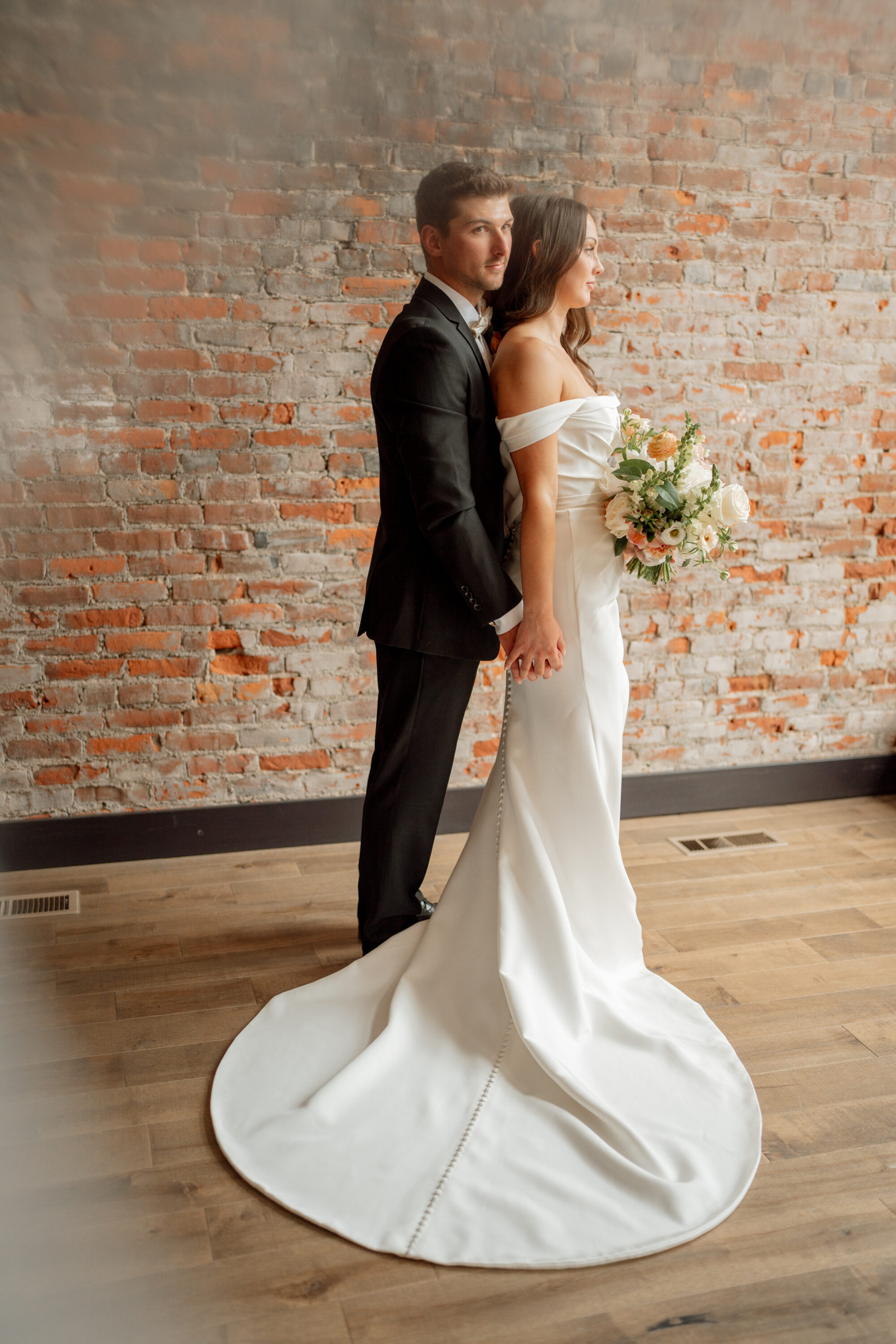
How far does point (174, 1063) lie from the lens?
5.39 feet

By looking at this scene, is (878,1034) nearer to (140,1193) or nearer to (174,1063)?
(174,1063)

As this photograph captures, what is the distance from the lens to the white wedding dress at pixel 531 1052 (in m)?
1.28

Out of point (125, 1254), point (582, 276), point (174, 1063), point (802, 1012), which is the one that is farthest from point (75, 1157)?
point (582, 276)

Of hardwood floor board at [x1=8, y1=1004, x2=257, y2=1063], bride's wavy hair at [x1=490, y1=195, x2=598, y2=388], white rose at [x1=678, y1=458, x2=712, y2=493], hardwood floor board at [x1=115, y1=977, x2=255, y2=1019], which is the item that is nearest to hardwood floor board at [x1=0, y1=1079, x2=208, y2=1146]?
hardwood floor board at [x1=8, y1=1004, x2=257, y2=1063]

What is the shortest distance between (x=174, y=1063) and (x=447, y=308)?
130cm

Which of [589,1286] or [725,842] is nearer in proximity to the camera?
[589,1286]

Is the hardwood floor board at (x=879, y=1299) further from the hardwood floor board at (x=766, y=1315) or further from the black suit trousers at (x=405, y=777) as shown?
the black suit trousers at (x=405, y=777)

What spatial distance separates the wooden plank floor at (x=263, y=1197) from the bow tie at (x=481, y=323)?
3.86ft

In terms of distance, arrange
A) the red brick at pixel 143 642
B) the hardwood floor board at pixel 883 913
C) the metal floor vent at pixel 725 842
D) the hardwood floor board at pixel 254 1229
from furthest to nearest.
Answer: the metal floor vent at pixel 725 842 < the red brick at pixel 143 642 < the hardwood floor board at pixel 883 913 < the hardwood floor board at pixel 254 1229

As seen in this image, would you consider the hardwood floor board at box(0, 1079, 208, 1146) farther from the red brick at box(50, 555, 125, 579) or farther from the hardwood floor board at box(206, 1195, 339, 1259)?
the red brick at box(50, 555, 125, 579)

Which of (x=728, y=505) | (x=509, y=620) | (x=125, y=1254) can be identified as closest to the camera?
(x=125, y=1254)

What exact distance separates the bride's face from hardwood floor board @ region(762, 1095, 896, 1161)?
132 centimetres

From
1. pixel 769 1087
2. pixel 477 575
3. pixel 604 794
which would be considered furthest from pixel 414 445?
pixel 769 1087

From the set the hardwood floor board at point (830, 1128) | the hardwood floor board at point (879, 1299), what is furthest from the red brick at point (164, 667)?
the hardwood floor board at point (879, 1299)
